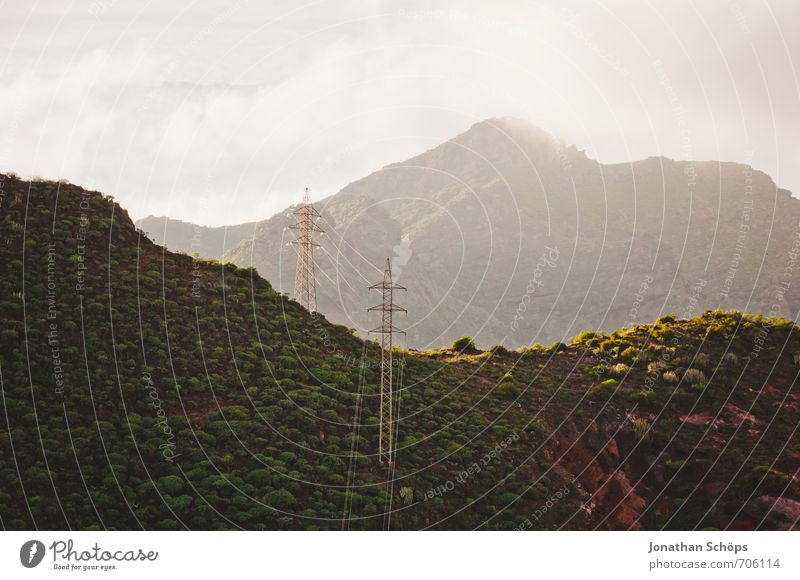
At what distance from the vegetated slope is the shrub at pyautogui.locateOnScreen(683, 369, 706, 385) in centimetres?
21

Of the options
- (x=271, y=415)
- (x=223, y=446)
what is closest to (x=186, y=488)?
(x=223, y=446)

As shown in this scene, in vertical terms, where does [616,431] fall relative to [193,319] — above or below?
below

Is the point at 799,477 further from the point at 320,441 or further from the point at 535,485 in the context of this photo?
the point at 320,441

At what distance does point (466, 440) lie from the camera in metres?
48.1

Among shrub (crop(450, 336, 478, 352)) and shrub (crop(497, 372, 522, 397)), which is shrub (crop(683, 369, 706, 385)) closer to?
shrub (crop(497, 372, 522, 397))

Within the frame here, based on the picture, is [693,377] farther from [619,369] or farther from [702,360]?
[619,369]

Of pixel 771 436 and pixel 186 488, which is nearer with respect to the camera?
pixel 186 488

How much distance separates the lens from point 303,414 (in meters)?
46.2

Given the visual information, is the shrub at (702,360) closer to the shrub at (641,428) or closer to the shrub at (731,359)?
the shrub at (731,359)

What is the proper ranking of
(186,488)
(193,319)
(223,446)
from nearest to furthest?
(186,488)
(223,446)
(193,319)

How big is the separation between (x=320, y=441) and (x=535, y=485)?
13417 millimetres

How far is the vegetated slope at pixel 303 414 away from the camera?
37.2 metres

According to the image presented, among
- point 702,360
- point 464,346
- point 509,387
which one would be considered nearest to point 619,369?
point 702,360

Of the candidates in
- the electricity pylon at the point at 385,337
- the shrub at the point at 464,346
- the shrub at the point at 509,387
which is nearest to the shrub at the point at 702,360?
the shrub at the point at 509,387
